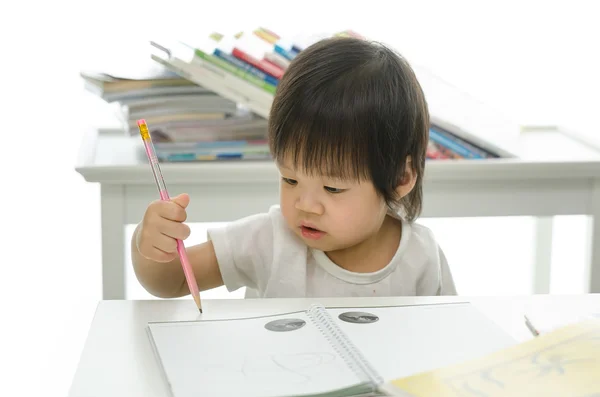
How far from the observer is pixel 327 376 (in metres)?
0.68

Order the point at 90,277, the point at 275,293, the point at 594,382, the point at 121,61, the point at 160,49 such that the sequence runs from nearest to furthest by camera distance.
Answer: the point at 594,382, the point at 275,293, the point at 160,49, the point at 121,61, the point at 90,277

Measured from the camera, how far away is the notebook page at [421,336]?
73cm

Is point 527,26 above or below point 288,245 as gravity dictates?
above

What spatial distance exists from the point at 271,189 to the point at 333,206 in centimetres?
53

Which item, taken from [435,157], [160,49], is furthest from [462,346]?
[160,49]

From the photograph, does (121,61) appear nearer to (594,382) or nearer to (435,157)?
(435,157)

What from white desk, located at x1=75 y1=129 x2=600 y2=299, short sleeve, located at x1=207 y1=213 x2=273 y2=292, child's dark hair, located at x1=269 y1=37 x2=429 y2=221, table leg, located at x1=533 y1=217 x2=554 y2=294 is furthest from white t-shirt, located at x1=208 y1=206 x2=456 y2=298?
table leg, located at x1=533 y1=217 x2=554 y2=294

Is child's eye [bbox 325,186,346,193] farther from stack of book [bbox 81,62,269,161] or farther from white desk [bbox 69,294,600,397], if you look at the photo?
stack of book [bbox 81,62,269,161]

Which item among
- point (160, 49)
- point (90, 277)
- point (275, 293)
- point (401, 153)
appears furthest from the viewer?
point (90, 277)

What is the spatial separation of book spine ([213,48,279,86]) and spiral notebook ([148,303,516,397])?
29.4 inches

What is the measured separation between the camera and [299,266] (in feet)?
3.68

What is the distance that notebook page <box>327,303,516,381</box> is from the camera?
2.40 feet

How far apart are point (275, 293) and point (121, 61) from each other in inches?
46.8

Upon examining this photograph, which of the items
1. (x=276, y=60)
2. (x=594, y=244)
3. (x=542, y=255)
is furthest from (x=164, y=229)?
(x=542, y=255)
